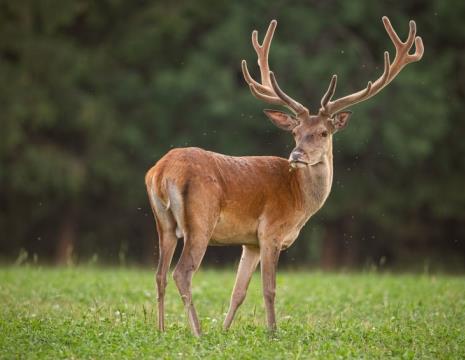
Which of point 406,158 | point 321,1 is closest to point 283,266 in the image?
point 406,158

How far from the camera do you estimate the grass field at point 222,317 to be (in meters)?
6.81

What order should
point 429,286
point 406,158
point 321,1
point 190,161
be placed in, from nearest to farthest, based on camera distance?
1. point 190,161
2. point 429,286
3. point 406,158
4. point 321,1

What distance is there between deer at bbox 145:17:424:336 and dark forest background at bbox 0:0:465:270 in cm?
1094

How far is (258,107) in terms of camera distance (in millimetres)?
20297

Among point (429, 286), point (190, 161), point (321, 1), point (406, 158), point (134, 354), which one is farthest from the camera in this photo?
point (321, 1)

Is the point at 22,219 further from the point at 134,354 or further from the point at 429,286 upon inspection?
the point at 134,354

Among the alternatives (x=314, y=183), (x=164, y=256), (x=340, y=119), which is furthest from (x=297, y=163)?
(x=164, y=256)

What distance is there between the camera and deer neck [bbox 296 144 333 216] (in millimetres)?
8477

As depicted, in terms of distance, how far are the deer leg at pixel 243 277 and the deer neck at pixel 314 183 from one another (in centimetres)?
64

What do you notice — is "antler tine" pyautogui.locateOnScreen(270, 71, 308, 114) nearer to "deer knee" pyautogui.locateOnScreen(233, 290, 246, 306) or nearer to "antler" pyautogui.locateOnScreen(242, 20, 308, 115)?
"antler" pyautogui.locateOnScreen(242, 20, 308, 115)

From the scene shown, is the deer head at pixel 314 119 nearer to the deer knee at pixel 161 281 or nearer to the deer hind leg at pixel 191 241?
the deer hind leg at pixel 191 241

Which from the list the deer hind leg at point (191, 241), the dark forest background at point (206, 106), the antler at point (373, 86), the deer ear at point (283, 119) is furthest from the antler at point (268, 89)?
the dark forest background at point (206, 106)

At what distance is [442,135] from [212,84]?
5.37 metres

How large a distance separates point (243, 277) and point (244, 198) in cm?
80
